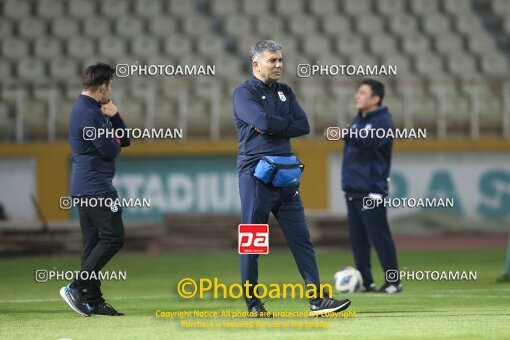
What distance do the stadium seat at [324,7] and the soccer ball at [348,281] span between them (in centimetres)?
1398

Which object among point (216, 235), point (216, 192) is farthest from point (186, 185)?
point (216, 235)

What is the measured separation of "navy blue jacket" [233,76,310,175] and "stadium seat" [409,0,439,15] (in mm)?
17127

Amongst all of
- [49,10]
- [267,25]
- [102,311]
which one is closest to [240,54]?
[267,25]

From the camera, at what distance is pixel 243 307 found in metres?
10.5

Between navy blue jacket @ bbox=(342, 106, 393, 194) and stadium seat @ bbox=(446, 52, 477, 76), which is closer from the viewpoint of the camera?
navy blue jacket @ bbox=(342, 106, 393, 194)

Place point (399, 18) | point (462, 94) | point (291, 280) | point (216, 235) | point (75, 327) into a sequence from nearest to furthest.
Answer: point (75, 327), point (291, 280), point (216, 235), point (462, 94), point (399, 18)

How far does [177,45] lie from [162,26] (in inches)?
32.2

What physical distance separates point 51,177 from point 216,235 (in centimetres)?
375

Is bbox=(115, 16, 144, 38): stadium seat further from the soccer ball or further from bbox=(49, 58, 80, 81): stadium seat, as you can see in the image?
the soccer ball

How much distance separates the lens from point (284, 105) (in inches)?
376

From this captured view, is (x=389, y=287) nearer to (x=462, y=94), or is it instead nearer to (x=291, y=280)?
(x=291, y=280)

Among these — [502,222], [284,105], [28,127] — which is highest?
[284,105]

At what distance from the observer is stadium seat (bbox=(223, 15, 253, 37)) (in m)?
25.2

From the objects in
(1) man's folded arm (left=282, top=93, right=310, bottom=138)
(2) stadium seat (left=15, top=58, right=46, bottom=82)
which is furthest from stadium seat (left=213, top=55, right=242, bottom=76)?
(1) man's folded arm (left=282, top=93, right=310, bottom=138)
